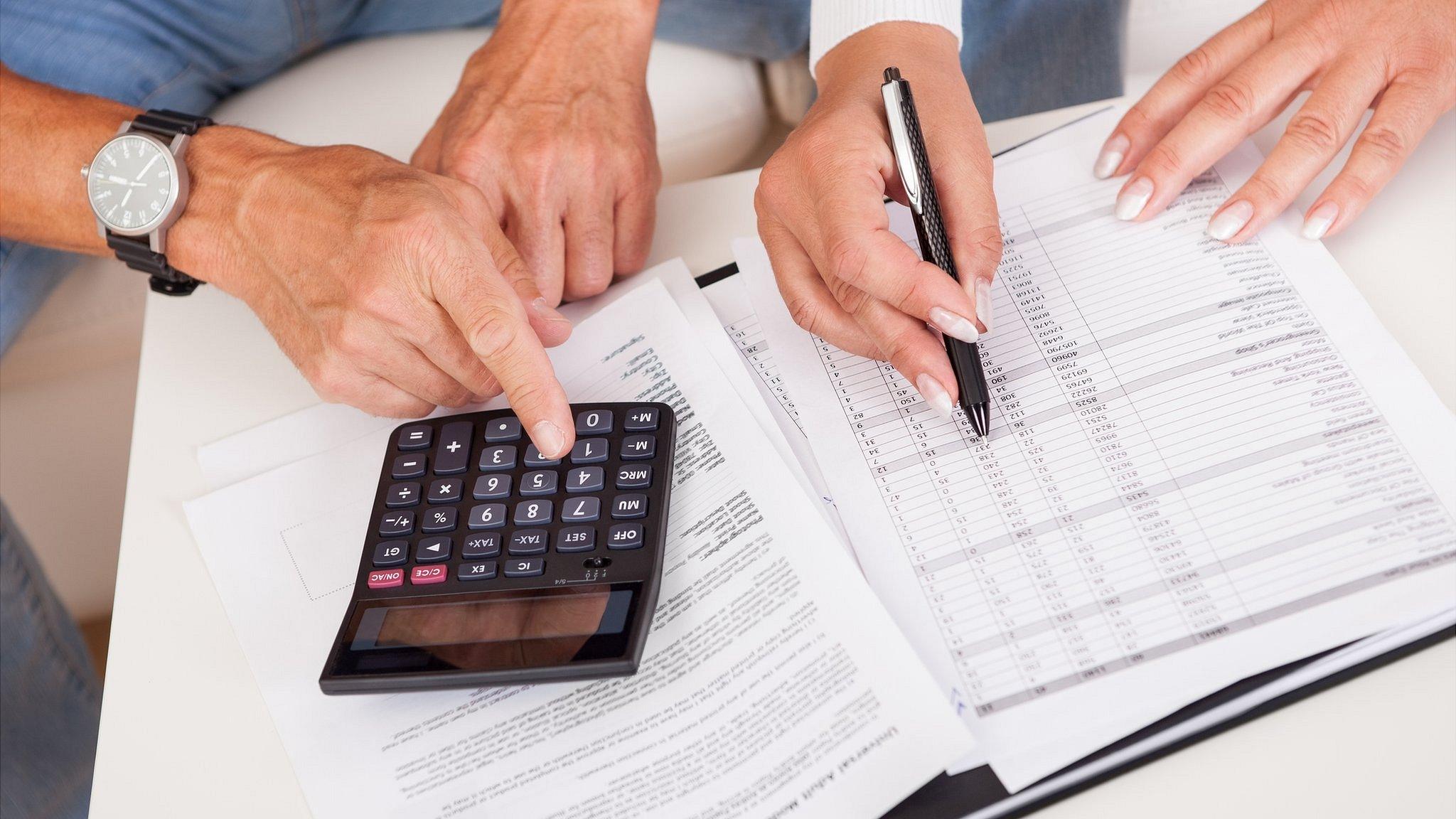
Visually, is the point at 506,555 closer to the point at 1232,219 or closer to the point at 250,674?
the point at 250,674

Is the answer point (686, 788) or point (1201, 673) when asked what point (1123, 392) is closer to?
point (1201, 673)

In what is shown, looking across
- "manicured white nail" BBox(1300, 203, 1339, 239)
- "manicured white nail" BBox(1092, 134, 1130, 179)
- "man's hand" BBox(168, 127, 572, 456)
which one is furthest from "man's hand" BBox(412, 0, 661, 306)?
"manicured white nail" BBox(1300, 203, 1339, 239)

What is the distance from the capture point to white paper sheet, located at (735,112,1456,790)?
428 millimetres

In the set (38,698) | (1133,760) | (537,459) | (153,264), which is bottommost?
(38,698)

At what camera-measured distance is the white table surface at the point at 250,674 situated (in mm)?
415

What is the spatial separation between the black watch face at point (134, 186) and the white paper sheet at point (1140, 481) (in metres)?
0.41

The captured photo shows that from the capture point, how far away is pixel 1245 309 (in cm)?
53

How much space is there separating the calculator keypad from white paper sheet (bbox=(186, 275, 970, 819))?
0.03 m

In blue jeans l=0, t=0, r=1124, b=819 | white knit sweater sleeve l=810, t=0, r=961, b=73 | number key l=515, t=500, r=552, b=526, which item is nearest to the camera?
number key l=515, t=500, r=552, b=526

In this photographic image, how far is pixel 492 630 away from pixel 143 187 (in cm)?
41

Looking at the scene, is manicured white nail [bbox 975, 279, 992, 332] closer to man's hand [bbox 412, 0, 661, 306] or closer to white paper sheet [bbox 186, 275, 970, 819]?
white paper sheet [bbox 186, 275, 970, 819]

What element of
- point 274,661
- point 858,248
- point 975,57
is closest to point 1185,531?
point 858,248

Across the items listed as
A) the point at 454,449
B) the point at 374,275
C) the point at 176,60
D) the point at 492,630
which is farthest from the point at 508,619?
the point at 176,60

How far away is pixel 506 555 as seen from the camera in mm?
506
